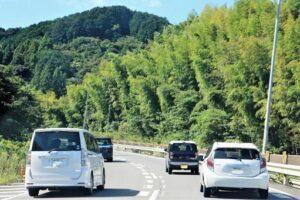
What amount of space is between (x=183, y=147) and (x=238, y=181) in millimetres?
14445

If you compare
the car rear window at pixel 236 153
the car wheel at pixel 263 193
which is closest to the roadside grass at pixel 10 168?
the car rear window at pixel 236 153

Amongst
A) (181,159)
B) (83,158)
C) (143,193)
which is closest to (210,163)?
(143,193)

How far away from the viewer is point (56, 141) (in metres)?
18.7

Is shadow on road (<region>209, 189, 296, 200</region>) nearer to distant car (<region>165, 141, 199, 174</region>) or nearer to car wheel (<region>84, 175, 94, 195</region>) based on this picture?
car wheel (<region>84, 175, 94, 195</region>)

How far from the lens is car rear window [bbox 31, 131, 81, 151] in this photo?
60.7 ft

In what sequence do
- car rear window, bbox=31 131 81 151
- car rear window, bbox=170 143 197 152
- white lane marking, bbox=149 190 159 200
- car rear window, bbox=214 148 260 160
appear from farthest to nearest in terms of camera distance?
1. car rear window, bbox=170 143 197 152
2. car rear window, bbox=214 148 260 160
3. car rear window, bbox=31 131 81 151
4. white lane marking, bbox=149 190 159 200

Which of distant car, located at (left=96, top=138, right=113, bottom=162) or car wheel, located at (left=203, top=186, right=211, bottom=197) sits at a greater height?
car wheel, located at (left=203, top=186, right=211, bottom=197)

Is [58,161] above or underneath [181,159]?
above

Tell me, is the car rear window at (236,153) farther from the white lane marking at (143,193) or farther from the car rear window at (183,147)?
the car rear window at (183,147)

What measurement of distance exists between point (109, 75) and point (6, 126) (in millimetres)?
63035

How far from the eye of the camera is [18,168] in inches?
1114

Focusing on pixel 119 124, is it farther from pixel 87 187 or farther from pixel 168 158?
pixel 87 187

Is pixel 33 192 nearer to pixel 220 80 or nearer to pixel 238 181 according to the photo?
pixel 238 181

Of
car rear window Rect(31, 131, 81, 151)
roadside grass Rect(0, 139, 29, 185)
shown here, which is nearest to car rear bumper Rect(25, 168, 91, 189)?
car rear window Rect(31, 131, 81, 151)
